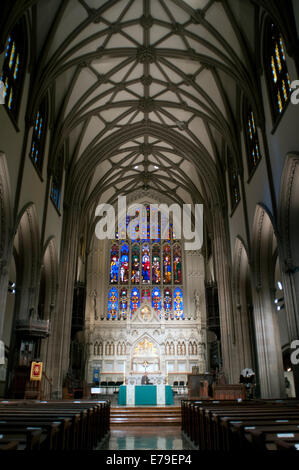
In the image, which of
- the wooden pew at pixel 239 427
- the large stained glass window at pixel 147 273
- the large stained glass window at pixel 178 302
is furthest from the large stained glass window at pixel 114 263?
the wooden pew at pixel 239 427

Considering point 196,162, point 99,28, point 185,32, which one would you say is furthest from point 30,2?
point 196,162

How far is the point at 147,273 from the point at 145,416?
15972 mm

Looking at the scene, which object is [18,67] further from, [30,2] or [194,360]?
[194,360]

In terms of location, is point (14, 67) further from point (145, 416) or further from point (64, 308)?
point (145, 416)

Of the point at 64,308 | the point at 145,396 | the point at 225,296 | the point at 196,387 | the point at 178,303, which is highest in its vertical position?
the point at 178,303

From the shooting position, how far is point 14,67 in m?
12.5

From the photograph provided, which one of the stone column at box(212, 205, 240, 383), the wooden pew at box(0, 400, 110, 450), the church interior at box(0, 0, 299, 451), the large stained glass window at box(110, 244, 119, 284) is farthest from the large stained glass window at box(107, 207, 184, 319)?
the wooden pew at box(0, 400, 110, 450)

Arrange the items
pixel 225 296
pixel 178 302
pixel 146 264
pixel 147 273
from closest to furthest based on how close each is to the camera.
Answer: pixel 225 296 < pixel 178 302 < pixel 147 273 < pixel 146 264

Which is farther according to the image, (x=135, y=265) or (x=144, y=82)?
(x=135, y=265)

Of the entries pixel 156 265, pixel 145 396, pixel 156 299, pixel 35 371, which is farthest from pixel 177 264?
pixel 35 371

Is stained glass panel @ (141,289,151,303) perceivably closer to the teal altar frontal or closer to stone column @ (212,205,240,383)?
stone column @ (212,205,240,383)

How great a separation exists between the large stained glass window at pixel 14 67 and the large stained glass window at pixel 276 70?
338 inches

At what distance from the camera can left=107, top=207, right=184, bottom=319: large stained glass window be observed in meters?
27.8
